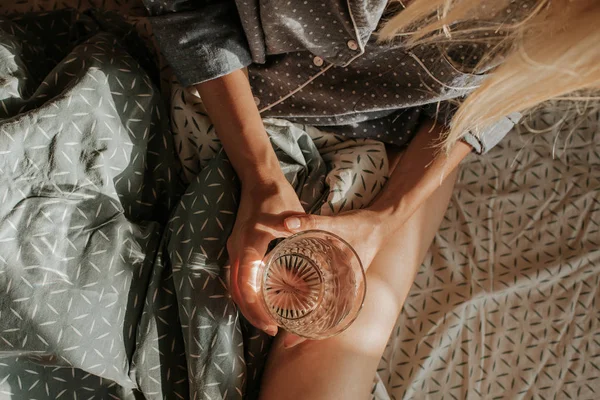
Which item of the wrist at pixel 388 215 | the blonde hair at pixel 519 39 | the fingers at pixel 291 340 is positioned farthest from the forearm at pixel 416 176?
the fingers at pixel 291 340

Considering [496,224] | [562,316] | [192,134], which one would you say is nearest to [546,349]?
[562,316]

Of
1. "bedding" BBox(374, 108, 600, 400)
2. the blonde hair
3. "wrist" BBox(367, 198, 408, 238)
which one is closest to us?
the blonde hair

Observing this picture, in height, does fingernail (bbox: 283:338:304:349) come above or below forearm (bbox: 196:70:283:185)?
below

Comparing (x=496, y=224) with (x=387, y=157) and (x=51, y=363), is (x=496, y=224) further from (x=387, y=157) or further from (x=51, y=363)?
(x=51, y=363)

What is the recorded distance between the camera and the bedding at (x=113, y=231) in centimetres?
70

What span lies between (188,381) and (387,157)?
0.50 meters

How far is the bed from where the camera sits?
0.71 metres

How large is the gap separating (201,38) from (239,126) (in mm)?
136

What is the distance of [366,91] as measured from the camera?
2.92 feet

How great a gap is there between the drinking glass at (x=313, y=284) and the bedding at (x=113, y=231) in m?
0.06

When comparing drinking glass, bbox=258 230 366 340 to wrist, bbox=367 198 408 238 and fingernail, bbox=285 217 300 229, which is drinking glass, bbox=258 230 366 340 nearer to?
fingernail, bbox=285 217 300 229

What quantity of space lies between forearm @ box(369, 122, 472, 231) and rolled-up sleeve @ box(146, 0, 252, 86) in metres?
0.32

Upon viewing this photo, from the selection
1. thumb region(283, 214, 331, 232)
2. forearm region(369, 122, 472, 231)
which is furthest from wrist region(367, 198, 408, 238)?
thumb region(283, 214, 331, 232)

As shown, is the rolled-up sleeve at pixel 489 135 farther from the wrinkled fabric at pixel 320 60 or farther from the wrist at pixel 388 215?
the wrist at pixel 388 215
